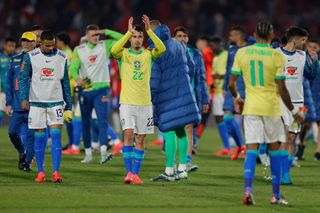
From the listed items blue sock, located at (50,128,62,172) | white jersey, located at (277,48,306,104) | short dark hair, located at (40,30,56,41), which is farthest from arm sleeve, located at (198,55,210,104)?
short dark hair, located at (40,30,56,41)

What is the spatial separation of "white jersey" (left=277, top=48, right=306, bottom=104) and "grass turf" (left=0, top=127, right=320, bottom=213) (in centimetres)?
133

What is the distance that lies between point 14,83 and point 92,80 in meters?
2.40

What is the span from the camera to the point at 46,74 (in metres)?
14.1

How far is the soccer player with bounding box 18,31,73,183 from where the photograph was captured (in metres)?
14.1

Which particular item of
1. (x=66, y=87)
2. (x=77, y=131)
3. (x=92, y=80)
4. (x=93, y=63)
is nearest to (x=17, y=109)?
(x=66, y=87)

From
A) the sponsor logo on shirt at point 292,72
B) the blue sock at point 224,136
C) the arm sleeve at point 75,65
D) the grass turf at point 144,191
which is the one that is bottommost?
the grass turf at point 144,191

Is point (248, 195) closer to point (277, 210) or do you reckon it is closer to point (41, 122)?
point (277, 210)

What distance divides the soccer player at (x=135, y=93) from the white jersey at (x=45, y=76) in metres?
0.87

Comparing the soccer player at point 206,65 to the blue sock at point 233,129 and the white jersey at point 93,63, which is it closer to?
the blue sock at point 233,129

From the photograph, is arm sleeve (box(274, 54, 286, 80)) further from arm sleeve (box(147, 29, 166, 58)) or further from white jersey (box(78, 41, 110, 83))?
white jersey (box(78, 41, 110, 83))

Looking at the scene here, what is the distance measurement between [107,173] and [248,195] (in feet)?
13.6

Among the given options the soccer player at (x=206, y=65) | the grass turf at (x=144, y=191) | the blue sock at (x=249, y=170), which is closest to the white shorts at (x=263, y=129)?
the blue sock at (x=249, y=170)

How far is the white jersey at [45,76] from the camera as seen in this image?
14.1 meters

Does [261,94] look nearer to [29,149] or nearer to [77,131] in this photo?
[29,149]
